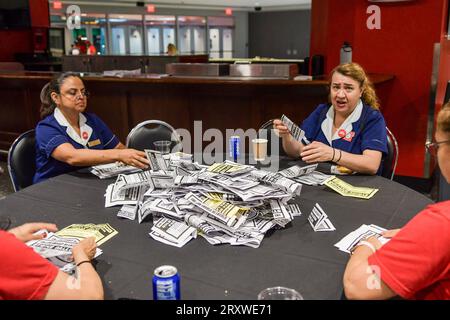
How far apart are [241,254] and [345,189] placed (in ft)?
2.68

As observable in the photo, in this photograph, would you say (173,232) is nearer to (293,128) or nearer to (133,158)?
(133,158)

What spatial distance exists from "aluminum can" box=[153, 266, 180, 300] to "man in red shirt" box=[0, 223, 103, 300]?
18cm

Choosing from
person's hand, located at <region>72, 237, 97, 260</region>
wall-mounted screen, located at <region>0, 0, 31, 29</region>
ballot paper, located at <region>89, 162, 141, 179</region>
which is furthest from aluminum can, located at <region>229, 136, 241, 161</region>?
wall-mounted screen, located at <region>0, 0, 31, 29</region>

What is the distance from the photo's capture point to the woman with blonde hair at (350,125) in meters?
2.33

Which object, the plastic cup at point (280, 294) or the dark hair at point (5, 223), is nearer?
the plastic cup at point (280, 294)

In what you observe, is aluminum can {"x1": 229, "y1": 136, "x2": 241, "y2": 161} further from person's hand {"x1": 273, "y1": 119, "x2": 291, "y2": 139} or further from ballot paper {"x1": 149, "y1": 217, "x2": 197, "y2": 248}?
ballot paper {"x1": 149, "y1": 217, "x2": 197, "y2": 248}

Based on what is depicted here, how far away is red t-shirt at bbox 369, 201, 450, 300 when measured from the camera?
1.04 meters

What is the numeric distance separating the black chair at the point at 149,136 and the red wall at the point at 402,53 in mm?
2445

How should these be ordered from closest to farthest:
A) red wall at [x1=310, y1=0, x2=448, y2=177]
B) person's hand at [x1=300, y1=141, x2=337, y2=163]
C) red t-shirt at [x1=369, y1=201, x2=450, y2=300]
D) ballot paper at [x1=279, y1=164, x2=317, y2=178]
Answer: red t-shirt at [x1=369, y1=201, x2=450, y2=300]
person's hand at [x1=300, y1=141, x2=337, y2=163]
ballot paper at [x1=279, y1=164, x2=317, y2=178]
red wall at [x1=310, y1=0, x2=448, y2=177]

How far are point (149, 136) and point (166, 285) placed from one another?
204cm

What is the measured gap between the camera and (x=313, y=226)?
1.67 metres

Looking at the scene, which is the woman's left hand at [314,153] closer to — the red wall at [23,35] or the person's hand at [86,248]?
the person's hand at [86,248]

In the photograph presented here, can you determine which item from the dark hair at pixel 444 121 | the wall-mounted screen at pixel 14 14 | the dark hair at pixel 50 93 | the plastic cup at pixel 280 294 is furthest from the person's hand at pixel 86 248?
the wall-mounted screen at pixel 14 14
